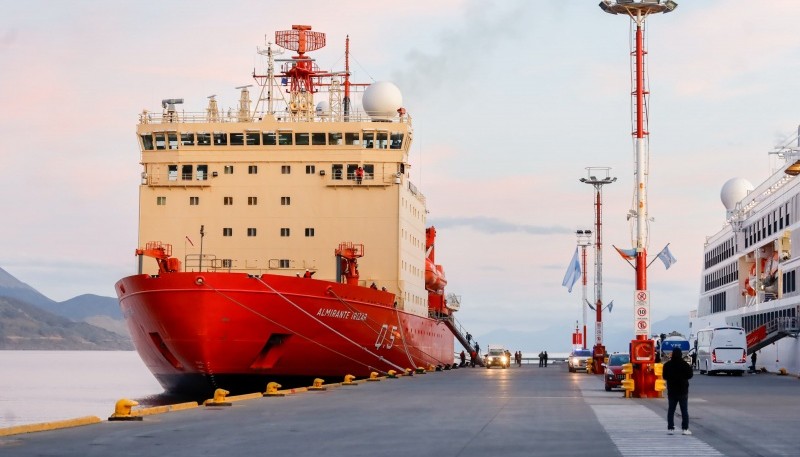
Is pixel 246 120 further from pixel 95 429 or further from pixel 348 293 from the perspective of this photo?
pixel 95 429

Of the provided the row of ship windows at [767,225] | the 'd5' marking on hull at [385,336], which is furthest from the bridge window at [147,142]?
the row of ship windows at [767,225]

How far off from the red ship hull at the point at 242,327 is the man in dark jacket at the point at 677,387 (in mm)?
21045

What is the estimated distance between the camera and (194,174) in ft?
165

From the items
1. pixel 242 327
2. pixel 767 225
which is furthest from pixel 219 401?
pixel 767 225

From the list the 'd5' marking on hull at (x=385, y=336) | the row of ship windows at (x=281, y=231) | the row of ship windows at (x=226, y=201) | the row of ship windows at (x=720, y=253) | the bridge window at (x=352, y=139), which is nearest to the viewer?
the 'd5' marking on hull at (x=385, y=336)

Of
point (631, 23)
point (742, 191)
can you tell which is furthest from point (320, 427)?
point (742, 191)

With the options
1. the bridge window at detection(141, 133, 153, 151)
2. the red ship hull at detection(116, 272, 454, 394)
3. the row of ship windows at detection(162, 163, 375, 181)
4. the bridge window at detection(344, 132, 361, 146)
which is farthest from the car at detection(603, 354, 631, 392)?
the bridge window at detection(141, 133, 153, 151)

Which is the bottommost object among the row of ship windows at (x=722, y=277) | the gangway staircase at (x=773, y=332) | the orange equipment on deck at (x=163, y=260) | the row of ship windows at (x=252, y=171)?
the gangway staircase at (x=773, y=332)

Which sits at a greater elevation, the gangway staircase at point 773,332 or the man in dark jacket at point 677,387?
the gangway staircase at point 773,332

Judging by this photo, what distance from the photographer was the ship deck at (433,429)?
631 inches

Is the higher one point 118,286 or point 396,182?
point 396,182

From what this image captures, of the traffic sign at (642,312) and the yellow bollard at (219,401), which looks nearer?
the yellow bollard at (219,401)

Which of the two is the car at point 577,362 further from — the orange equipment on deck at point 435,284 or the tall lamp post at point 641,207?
the tall lamp post at point 641,207

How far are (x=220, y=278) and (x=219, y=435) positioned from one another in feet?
66.7
